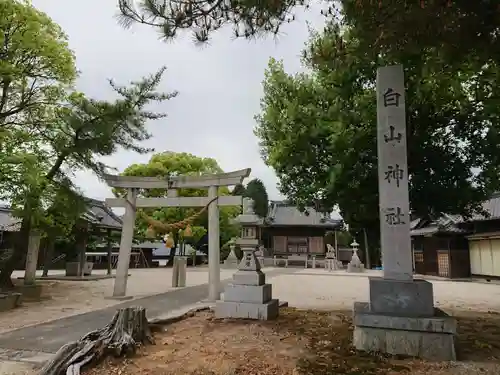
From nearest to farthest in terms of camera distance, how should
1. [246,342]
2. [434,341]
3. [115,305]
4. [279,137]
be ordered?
[434,341] → [246,342] → [279,137] → [115,305]

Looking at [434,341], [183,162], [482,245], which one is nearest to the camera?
[434,341]

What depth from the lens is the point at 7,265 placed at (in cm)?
1032

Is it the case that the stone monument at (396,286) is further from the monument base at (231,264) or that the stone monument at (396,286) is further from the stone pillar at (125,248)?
the monument base at (231,264)

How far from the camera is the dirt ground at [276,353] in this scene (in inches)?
159

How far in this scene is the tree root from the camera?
13.0 feet

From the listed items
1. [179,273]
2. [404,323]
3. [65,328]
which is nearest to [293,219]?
[179,273]

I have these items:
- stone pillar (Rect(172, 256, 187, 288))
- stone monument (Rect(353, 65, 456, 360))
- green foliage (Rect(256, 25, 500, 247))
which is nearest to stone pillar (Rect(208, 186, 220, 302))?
green foliage (Rect(256, 25, 500, 247))

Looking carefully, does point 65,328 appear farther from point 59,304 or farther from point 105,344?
point 59,304

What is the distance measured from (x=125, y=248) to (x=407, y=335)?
802 cm

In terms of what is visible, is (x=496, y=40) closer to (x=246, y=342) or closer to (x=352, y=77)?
(x=352, y=77)

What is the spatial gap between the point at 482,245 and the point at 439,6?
1770 cm

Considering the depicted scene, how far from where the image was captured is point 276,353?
465 cm

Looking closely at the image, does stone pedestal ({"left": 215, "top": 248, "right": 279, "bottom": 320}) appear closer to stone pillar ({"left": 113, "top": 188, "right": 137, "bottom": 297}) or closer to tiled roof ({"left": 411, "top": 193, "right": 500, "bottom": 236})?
stone pillar ({"left": 113, "top": 188, "right": 137, "bottom": 297})

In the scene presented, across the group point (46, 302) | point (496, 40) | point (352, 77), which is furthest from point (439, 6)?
point (46, 302)
